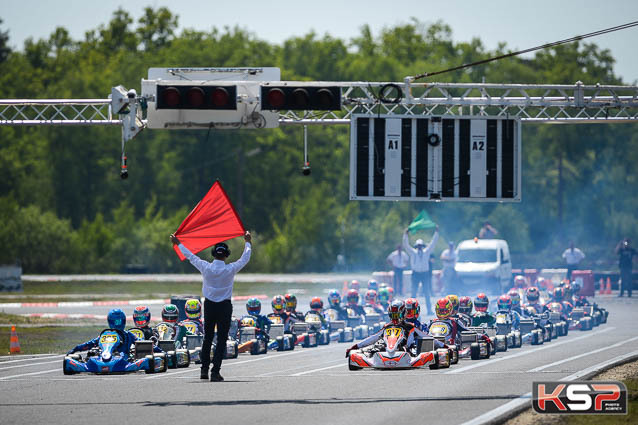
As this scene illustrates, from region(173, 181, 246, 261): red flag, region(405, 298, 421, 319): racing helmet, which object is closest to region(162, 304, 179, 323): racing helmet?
region(173, 181, 246, 261): red flag

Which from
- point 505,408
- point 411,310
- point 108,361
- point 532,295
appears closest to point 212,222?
point 108,361

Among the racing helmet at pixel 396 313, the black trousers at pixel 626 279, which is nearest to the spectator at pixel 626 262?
the black trousers at pixel 626 279

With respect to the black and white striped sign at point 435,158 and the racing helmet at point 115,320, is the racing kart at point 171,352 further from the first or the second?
the black and white striped sign at point 435,158

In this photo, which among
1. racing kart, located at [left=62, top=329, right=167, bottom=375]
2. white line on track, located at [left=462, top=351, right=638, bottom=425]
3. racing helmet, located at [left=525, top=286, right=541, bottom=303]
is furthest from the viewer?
racing helmet, located at [left=525, top=286, right=541, bottom=303]

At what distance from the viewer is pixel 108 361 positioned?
16.6 metres

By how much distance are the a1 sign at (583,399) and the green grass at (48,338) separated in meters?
12.5

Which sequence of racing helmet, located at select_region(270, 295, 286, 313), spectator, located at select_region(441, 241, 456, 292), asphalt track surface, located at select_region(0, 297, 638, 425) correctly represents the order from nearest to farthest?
asphalt track surface, located at select_region(0, 297, 638, 425) < racing helmet, located at select_region(270, 295, 286, 313) < spectator, located at select_region(441, 241, 456, 292)

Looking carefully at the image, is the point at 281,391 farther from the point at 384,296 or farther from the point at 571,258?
the point at 571,258

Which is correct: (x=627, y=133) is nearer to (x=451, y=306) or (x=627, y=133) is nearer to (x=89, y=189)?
(x=89, y=189)

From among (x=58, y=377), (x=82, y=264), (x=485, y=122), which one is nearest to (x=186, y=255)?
(x=58, y=377)

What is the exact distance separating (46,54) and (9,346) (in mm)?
79606

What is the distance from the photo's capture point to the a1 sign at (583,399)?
41.3 feet

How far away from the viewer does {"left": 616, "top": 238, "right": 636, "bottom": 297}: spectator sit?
133ft

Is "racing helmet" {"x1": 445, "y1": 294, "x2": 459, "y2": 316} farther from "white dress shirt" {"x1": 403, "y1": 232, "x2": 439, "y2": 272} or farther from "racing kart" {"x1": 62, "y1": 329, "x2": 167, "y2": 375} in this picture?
"white dress shirt" {"x1": 403, "y1": 232, "x2": 439, "y2": 272}
